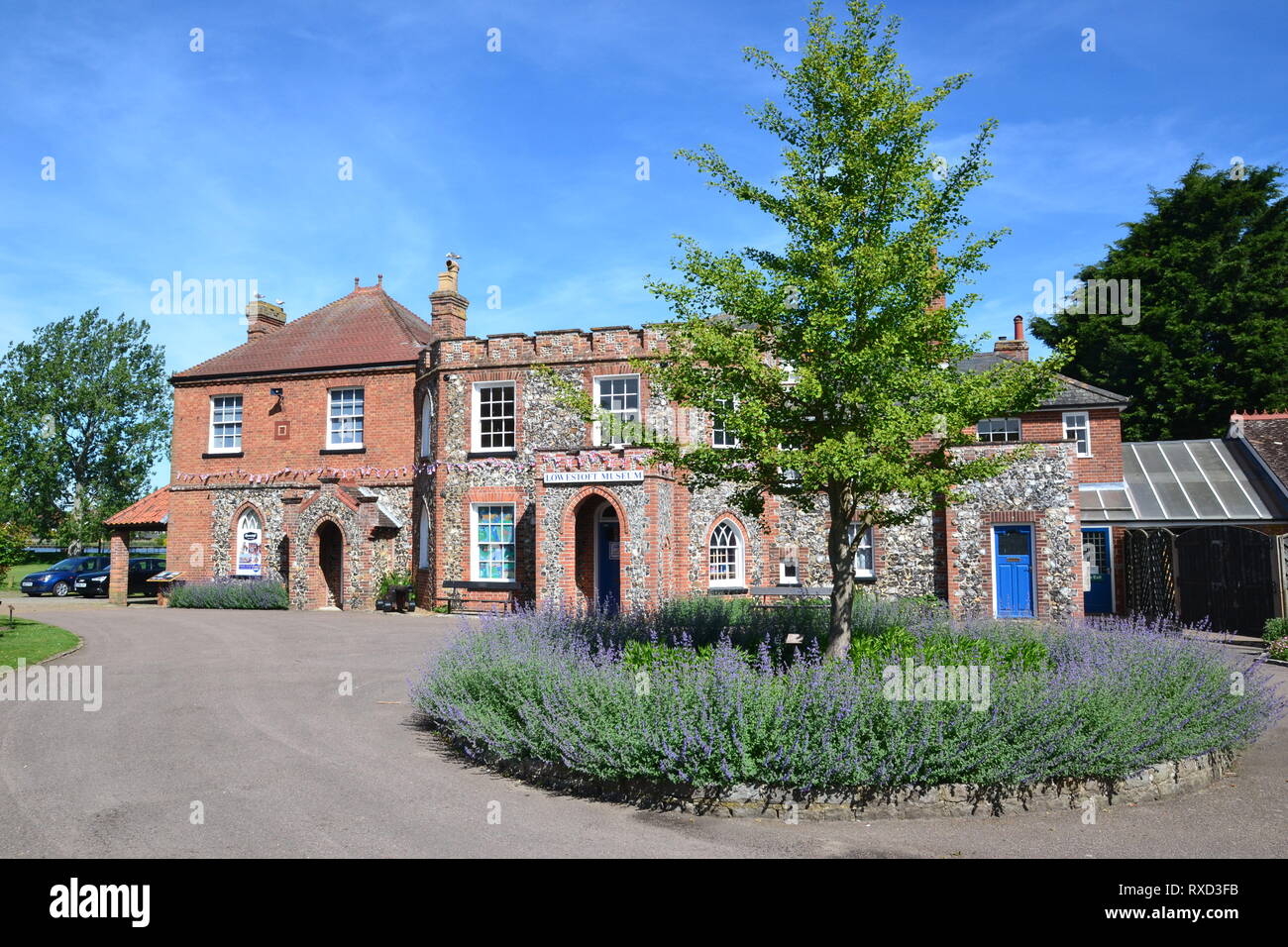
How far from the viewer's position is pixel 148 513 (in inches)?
1171

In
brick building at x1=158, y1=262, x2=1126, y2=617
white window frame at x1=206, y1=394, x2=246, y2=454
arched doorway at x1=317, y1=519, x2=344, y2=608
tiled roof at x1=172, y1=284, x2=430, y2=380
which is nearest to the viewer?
brick building at x1=158, y1=262, x2=1126, y2=617

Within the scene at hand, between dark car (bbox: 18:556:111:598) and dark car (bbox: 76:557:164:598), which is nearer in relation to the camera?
dark car (bbox: 76:557:164:598)

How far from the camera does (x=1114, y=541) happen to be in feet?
79.4

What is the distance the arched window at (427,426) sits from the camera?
26125 millimetres

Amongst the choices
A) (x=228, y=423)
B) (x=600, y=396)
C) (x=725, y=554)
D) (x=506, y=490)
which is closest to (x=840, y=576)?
(x=725, y=554)

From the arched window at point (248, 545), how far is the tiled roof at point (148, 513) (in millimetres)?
2933

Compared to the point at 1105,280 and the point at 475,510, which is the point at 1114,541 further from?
the point at 475,510

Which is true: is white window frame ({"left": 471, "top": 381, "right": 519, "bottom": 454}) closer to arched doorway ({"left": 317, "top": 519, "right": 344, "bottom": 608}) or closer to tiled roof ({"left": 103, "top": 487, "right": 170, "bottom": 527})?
arched doorway ({"left": 317, "top": 519, "right": 344, "bottom": 608})

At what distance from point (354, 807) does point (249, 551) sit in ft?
77.0

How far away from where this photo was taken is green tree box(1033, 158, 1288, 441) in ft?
105

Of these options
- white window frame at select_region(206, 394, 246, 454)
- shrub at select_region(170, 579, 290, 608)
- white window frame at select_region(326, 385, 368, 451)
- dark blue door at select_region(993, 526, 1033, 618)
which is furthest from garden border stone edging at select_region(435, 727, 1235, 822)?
white window frame at select_region(206, 394, 246, 454)

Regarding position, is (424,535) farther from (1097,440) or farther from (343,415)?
(1097,440)

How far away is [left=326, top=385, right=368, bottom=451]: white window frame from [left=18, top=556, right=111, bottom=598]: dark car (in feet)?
45.0
